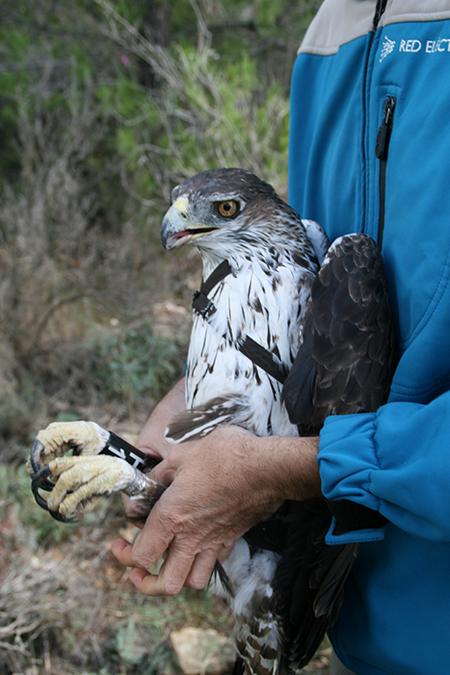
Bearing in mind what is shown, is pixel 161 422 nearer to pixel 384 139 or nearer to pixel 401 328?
pixel 401 328

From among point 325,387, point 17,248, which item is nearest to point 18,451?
point 17,248

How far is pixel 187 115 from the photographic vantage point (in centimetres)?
639

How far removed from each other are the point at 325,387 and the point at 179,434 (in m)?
0.50

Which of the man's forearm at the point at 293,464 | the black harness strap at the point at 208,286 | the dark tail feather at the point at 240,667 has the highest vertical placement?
the black harness strap at the point at 208,286

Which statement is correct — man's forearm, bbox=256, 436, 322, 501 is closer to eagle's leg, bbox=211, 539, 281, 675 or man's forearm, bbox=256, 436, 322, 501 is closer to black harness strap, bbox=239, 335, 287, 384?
black harness strap, bbox=239, 335, 287, 384

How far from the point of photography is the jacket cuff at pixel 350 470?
1.55 meters

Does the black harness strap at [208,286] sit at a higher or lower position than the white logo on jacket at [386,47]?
lower

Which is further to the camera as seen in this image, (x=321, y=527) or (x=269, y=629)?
(x=269, y=629)

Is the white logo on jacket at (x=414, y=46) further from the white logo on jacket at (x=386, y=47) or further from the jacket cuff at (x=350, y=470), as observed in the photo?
the jacket cuff at (x=350, y=470)

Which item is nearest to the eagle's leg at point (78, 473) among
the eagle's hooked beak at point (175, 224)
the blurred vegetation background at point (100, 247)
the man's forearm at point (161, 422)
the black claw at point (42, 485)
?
the black claw at point (42, 485)

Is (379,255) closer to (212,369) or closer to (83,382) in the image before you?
(212,369)

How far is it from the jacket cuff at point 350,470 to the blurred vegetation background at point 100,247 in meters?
2.55

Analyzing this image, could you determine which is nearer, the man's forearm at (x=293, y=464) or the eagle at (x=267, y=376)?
the man's forearm at (x=293, y=464)

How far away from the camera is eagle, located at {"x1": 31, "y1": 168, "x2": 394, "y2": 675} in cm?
195
